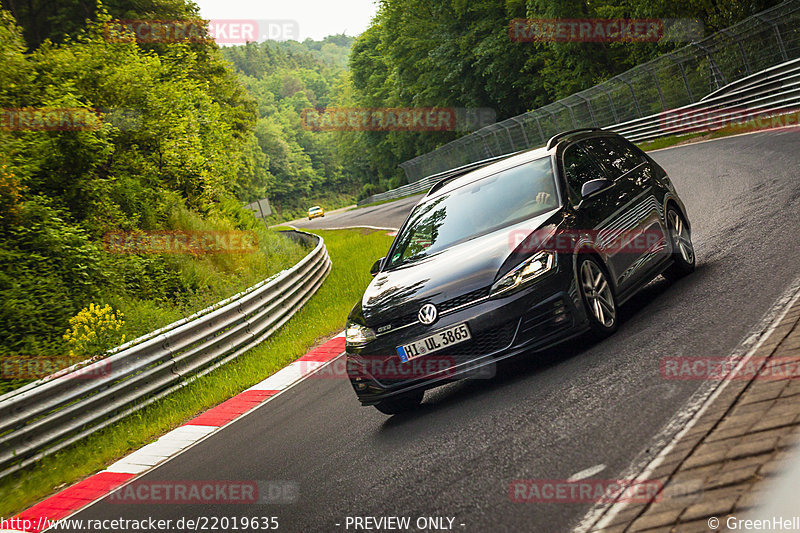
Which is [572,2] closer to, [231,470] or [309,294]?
[309,294]

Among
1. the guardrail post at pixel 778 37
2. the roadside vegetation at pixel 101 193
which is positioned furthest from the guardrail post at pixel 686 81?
the roadside vegetation at pixel 101 193

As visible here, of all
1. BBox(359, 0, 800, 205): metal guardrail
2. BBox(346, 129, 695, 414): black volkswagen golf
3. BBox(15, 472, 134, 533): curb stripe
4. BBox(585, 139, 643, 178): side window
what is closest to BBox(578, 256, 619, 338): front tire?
BBox(346, 129, 695, 414): black volkswagen golf

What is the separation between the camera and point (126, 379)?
926cm

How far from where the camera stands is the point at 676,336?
570 cm

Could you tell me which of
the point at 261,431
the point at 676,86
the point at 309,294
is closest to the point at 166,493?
the point at 261,431

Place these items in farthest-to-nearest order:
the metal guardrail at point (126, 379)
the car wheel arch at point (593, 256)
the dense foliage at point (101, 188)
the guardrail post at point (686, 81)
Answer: the guardrail post at point (686, 81), the dense foliage at point (101, 188), the metal guardrail at point (126, 379), the car wheel arch at point (593, 256)

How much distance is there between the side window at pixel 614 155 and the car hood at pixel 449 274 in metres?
1.43

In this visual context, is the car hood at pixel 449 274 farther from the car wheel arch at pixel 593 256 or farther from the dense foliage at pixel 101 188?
the dense foliage at pixel 101 188

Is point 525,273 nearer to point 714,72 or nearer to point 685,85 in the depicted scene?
point 714,72

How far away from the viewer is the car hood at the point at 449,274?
5.77m

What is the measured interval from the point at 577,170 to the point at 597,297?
1458mm

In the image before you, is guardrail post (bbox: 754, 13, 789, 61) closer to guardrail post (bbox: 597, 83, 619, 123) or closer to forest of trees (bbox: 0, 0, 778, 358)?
forest of trees (bbox: 0, 0, 778, 358)

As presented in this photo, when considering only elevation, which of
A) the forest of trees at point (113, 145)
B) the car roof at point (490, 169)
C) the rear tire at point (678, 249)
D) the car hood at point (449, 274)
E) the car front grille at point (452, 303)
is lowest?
the rear tire at point (678, 249)

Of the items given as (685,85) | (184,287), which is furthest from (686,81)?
(184,287)
